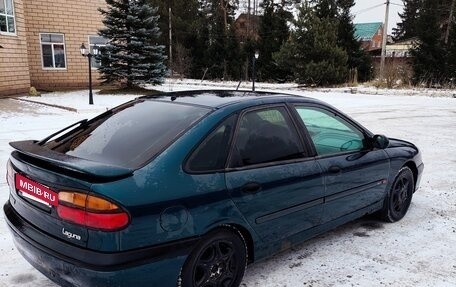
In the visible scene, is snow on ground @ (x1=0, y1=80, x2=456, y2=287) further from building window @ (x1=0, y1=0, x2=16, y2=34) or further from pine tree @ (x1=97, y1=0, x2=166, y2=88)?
pine tree @ (x1=97, y1=0, x2=166, y2=88)

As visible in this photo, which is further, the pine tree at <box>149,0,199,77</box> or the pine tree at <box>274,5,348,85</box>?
the pine tree at <box>149,0,199,77</box>

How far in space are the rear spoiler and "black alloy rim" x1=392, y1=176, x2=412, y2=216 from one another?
10.6 ft

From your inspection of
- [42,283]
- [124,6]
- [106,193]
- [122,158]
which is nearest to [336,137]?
[122,158]

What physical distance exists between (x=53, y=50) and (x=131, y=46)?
450 centimetres

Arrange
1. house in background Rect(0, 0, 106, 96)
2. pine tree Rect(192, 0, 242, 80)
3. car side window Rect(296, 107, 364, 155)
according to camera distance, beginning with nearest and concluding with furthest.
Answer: car side window Rect(296, 107, 364, 155), house in background Rect(0, 0, 106, 96), pine tree Rect(192, 0, 242, 80)

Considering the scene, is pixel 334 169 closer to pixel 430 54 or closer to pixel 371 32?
pixel 430 54

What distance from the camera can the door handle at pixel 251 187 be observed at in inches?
119

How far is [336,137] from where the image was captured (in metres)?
4.23

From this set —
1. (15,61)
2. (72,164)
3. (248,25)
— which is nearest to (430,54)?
(15,61)

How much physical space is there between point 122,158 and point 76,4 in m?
21.0

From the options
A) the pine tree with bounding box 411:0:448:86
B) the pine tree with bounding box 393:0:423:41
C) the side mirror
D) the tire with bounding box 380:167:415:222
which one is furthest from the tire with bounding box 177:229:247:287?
the pine tree with bounding box 393:0:423:41

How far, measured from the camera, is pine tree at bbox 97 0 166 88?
1975 centimetres

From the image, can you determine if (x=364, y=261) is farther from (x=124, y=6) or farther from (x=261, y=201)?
(x=124, y=6)

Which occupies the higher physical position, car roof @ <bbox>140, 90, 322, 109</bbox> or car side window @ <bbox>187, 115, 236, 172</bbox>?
car roof @ <bbox>140, 90, 322, 109</bbox>
